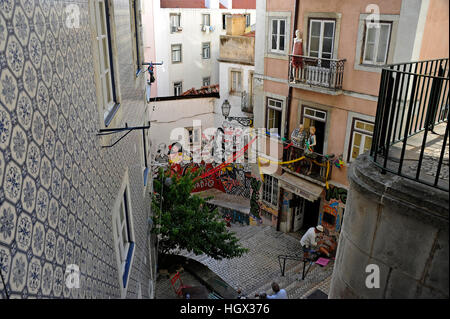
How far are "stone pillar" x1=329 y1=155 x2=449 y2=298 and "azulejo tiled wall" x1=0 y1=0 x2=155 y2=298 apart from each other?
7.19 feet

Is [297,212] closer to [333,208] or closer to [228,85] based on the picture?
[333,208]

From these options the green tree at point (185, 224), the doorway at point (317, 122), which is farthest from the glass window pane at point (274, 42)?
the green tree at point (185, 224)

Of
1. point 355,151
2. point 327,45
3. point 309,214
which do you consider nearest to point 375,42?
point 327,45

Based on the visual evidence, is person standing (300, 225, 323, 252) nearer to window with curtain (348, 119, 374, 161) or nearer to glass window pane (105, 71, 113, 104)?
window with curtain (348, 119, 374, 161)

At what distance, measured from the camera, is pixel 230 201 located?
20766 mm

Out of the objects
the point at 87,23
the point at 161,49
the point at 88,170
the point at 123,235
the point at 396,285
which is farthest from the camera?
the point at 161,49

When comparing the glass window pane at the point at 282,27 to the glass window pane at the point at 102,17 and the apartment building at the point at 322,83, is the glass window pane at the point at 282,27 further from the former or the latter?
the glass window pane at the point at 102,17

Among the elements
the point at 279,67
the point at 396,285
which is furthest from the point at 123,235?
the point at 279,67

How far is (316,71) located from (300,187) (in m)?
4.16

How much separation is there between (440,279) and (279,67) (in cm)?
1230

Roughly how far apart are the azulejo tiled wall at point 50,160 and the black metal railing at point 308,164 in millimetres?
9722

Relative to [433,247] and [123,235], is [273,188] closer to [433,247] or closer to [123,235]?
[123,235]

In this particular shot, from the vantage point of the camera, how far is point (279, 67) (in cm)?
1381

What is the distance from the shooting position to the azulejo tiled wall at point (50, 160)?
2.15 metres
